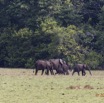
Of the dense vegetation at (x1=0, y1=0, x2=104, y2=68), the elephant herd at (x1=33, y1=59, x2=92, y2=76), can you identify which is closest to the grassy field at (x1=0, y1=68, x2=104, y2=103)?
the elephant herd at (x1=33, y1=59, x2=92, y2=76)

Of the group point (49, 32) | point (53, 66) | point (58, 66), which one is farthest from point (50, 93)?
point (49, 32)

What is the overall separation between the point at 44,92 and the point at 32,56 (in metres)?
25.7

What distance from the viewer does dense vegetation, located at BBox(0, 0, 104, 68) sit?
4444 centimetres

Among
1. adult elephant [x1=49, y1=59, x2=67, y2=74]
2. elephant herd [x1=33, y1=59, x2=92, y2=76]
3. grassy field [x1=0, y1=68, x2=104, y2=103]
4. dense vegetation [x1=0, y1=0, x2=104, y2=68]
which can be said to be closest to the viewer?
grassy field [x1=0, y1=68, x2=104, y2=103]

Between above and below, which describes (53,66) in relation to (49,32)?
below

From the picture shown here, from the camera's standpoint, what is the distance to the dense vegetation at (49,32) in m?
44.4

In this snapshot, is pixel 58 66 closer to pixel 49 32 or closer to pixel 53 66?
pixel 53 66

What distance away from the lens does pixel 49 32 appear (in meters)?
44.6

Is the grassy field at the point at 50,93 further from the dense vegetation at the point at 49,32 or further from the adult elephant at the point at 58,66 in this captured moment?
the dense vegetation at the point at 49,32

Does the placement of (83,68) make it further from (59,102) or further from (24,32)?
(59,102)

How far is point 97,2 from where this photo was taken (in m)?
48.8

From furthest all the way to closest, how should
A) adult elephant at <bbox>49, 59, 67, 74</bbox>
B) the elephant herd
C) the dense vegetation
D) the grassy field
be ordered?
the dense vegetation
adult elephant at <bbox>49, 59, 67, 74</bbox>
the elephant herd
the grassy field

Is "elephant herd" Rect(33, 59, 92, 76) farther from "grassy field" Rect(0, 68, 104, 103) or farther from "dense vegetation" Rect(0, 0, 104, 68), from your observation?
"grassy field" Rect(0, 68, 104, 103)

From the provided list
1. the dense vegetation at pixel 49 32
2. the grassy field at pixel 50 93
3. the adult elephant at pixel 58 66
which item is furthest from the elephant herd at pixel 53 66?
the grassy field at pixel 50 93
